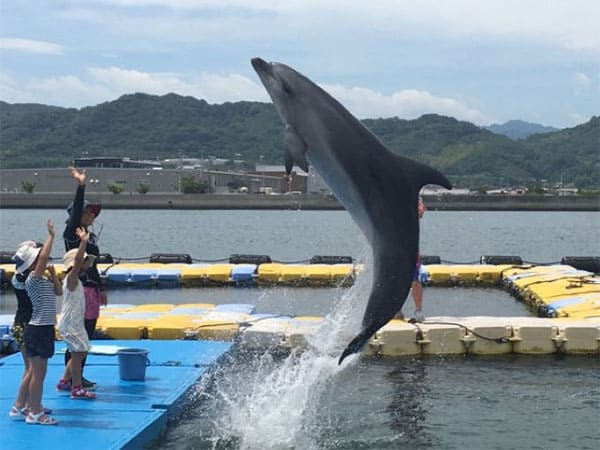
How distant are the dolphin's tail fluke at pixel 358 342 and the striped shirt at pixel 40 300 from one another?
3.03 meters

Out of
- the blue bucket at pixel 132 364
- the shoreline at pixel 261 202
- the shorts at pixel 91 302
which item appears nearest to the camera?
the shorts at pixel 91 302

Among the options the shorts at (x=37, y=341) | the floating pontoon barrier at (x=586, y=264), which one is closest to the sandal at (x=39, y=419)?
the shorts at (x=37, y=341)

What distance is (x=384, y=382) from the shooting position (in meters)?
10.5

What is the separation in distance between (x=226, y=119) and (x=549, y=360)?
605 feet

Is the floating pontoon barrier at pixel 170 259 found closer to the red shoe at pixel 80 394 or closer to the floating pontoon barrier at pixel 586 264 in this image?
the floating pontoon barrier at pixel 586 264

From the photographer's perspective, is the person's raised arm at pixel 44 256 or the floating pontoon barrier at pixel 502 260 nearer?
the person's raised arm at pixel 44 256

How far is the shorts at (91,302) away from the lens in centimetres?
857

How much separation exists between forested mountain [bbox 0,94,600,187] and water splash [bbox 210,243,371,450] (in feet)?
470

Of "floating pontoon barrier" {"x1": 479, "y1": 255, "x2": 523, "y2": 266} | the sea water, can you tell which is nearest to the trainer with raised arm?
the sea water

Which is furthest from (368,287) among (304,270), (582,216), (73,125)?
(73,125)

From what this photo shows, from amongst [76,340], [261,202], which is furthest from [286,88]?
[261,202]

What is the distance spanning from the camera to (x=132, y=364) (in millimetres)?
9195

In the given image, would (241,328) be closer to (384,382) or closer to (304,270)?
(384,382)

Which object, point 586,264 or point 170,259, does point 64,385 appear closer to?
point 170,259
